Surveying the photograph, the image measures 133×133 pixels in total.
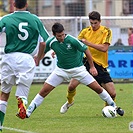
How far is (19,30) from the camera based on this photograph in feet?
34.2

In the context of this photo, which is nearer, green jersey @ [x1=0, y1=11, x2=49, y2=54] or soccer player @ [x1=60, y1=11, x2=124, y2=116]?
green jersey @ [x1=0, y1=11, x2=49, y2=54]

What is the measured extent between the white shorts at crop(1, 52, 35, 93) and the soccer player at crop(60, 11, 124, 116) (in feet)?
8.19

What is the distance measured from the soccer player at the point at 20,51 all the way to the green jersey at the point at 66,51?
1.53 m

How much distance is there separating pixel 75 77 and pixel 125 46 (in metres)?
12.9

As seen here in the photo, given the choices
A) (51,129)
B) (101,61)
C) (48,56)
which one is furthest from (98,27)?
(48,56)

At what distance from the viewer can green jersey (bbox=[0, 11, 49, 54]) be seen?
1045 cm

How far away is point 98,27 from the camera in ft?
42.9

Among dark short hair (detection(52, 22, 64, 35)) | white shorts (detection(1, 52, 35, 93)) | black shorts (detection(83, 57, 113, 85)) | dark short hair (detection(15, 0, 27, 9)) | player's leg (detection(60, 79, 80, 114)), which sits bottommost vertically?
player's leg (detection(60, 79, 80, 114))

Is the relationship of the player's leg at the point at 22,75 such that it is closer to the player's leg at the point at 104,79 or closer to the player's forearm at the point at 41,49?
the player's forearm at the point at 41,49

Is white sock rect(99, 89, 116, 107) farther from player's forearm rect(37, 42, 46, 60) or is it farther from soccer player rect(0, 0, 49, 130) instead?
soccer player rect(0, 0, 49, 130)

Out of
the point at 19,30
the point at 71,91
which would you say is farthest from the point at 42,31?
the point at 71,91

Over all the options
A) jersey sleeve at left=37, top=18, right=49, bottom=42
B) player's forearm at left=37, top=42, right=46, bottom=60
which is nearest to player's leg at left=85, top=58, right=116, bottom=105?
player's forearm at left=37, top=42, right=46, bottom=60

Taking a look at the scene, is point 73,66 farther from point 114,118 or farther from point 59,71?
point 114,118

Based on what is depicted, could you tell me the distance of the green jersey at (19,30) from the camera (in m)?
10.4
